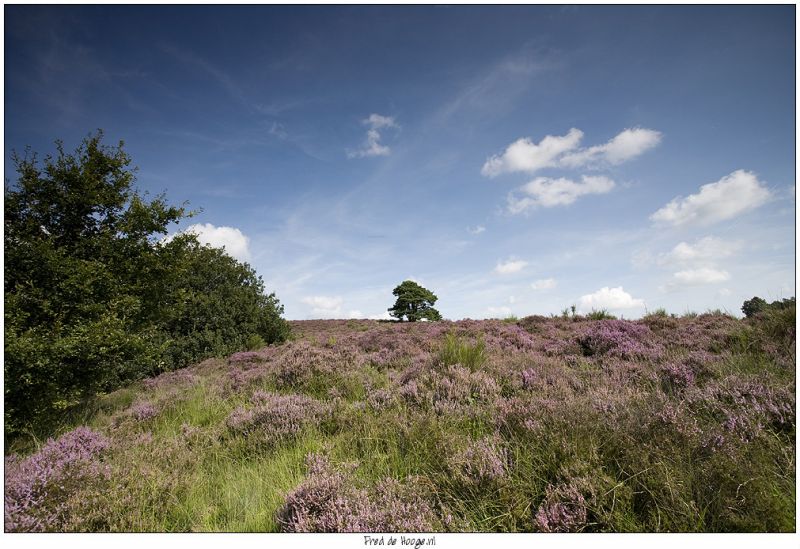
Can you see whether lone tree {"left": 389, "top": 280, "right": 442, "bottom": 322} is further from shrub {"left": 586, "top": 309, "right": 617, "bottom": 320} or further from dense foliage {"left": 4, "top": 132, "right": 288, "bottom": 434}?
dense foliage {"left": 4, "top": 132, "right": 288, "bottom": 434}

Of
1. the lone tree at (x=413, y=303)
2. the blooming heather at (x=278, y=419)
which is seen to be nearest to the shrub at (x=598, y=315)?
the blooming heather at (x=278, y=419)

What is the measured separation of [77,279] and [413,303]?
34876 millimetres

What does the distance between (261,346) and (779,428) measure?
14906 mm

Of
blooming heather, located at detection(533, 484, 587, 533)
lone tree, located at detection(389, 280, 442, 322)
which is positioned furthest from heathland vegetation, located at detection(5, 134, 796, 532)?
lone tree, located at detection(389, 280, 442, 322)

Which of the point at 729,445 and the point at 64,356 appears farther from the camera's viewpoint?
the point at 64,356

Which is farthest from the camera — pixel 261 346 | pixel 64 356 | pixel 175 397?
pixel 261 346

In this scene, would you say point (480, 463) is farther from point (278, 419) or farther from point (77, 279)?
point (77, 279)

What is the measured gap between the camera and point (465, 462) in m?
2.58

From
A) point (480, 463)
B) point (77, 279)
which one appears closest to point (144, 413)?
point (77, 279)

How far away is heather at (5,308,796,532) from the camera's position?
2.13 meters
